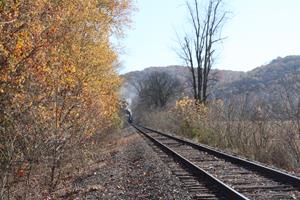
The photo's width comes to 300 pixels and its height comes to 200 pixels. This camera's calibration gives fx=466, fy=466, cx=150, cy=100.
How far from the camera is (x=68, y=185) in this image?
1541cm

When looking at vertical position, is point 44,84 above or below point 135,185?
above

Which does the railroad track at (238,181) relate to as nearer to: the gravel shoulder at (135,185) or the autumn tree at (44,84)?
the gravel shoulder at (135,185)

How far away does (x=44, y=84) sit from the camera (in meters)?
12.6

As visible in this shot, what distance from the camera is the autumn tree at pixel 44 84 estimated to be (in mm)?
10539

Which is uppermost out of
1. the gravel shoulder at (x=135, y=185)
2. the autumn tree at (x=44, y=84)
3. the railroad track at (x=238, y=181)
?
the autumn tree at (x=44, y=84)

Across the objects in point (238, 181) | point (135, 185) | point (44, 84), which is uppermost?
point (44, 84)

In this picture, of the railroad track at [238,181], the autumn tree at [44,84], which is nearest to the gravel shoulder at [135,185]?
the railroad track at [238,181]

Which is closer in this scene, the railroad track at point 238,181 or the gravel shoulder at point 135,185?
the railroad track at point 238,181

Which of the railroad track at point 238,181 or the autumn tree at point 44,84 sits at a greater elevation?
the autumn tree at point 44,84

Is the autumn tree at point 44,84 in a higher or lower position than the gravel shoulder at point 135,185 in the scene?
higher

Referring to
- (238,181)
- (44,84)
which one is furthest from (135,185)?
(44,84)

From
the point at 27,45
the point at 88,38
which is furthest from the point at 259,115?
the point at 27,45

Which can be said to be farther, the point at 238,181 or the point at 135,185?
the point at 135,185

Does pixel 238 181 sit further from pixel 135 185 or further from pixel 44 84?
pixel 44 84
